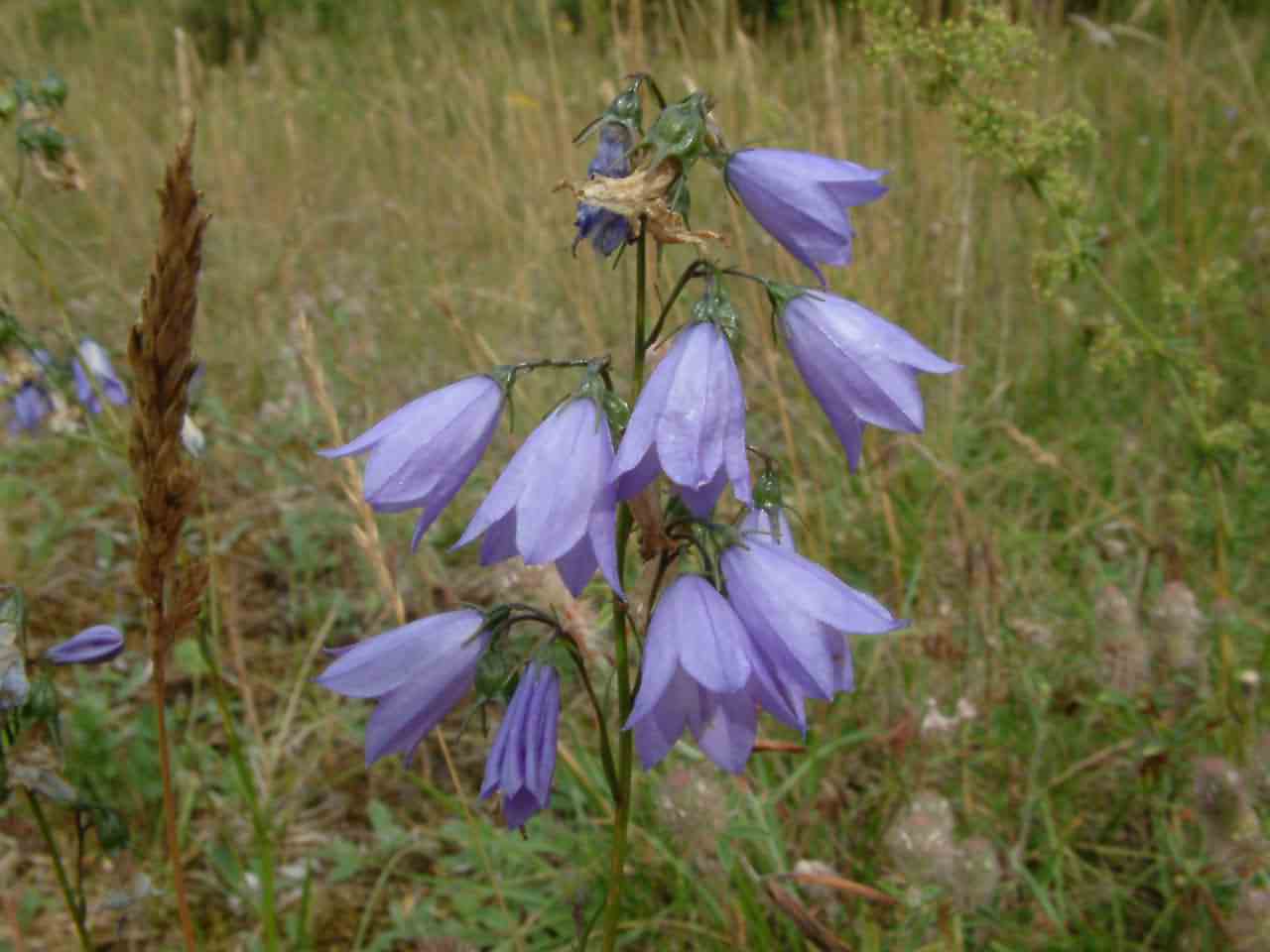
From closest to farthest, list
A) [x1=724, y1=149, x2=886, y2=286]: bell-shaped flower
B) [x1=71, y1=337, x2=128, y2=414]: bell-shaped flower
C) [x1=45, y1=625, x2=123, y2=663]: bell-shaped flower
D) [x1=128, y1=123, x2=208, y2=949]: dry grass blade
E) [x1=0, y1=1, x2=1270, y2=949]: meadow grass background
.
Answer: [x1=128, y1=123, x2=208, y2=949]: dry grass blade, [x1=724, y1=149, x2=886, y2=286]: bell-shaped flower, [x1=45, y1=625, x2=123, y2=663]: bell-shaped flower, [x1=0, y1=1, x2=1270, y2=949]: meadow grass background, [x1=71, y1=337, x2=128, y2=414]: bell-shaped flower

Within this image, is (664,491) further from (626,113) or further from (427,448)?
(626,113)

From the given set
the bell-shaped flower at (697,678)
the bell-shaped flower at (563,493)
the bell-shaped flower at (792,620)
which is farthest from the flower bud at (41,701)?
the bell-shaped flower at (792,620)

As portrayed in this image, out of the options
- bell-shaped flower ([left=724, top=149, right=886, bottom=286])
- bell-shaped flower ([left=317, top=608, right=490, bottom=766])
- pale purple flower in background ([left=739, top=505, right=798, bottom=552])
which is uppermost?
bell-shaped flower ([left=724, top=149, right=886, bottom=286])

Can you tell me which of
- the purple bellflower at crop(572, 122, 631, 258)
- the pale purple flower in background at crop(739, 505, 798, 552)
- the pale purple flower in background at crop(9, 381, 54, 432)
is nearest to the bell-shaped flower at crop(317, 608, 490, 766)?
the pale purple flower in background at crop(739, 505, 798, 552)

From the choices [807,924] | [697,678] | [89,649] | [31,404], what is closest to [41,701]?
[89,649]

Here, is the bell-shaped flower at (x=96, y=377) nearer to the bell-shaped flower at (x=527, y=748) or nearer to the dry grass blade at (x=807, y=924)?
the bell-shaped flower at (x=527, y=748)

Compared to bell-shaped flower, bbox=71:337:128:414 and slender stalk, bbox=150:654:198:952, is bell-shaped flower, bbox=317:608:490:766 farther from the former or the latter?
bell-shaped flower, bbox=71:337:128:414

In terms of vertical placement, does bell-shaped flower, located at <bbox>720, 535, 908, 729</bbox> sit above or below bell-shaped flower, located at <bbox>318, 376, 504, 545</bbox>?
Answer: below

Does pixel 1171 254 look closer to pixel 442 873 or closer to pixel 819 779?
pixel 819 779
